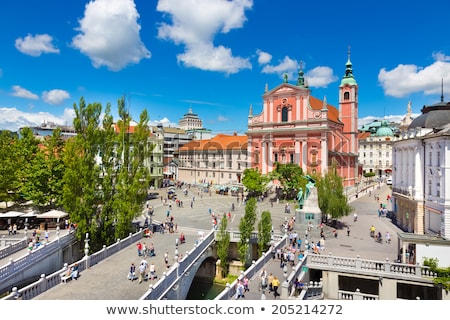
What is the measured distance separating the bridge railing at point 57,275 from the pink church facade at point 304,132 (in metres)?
33.3

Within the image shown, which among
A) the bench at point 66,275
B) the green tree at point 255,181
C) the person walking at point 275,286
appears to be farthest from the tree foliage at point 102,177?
the green tree at point 255,181

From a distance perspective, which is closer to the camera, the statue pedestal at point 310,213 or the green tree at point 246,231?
the green tree at point 246,231

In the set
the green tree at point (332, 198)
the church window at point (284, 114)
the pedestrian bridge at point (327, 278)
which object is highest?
the church window at point (284, 114)

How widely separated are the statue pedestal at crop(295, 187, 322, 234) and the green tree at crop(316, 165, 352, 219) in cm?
112

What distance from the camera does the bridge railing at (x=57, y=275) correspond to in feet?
47.3

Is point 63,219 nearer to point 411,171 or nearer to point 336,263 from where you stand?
point 336,263

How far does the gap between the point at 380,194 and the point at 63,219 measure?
4588 cm

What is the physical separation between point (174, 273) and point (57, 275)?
5879 millimetres

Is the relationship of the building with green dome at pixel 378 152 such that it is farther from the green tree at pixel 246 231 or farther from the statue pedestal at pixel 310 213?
the green tree at pixel 246 231

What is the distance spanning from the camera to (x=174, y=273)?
17.9 meters

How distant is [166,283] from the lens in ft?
55.4

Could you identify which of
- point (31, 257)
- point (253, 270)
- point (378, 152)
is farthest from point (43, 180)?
point (378, 152)
